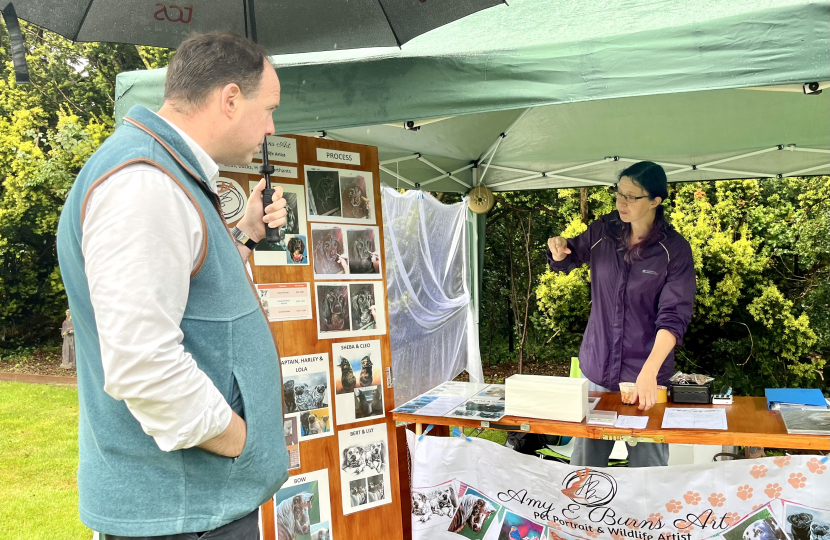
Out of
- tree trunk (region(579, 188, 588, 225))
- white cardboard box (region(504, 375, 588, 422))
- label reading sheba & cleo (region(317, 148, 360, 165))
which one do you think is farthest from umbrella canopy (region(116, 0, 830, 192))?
tree trunk (region(579, 188, 588, 225))

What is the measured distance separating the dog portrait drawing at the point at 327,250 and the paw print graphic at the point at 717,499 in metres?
1.60

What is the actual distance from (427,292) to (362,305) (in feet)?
8.60

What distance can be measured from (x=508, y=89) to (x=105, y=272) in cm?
152

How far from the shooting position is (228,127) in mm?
1227

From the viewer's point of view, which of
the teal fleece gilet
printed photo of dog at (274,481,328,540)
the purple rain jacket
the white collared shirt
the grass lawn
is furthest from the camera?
the grass lawn

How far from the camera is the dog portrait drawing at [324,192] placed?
256 centimetres

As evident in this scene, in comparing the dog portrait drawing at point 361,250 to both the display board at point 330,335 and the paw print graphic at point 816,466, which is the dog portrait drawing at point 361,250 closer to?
the display board at point 330,335

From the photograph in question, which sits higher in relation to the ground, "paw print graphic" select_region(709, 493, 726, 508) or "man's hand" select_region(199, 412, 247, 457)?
"man's hand" select_region(199, 412, 247, 457)

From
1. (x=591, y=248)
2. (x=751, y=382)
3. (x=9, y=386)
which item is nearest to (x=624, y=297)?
(x=591, y=248)

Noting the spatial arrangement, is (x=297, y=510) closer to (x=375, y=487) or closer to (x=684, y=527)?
(x=375, y=487)

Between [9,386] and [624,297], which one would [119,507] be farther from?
[9,386]

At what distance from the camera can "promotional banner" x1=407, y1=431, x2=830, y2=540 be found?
7.18ft

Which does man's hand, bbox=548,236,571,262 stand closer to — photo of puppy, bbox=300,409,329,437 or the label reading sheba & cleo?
the label reading sheba & cleo

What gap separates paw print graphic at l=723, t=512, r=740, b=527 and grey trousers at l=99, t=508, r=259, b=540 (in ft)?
5.70
